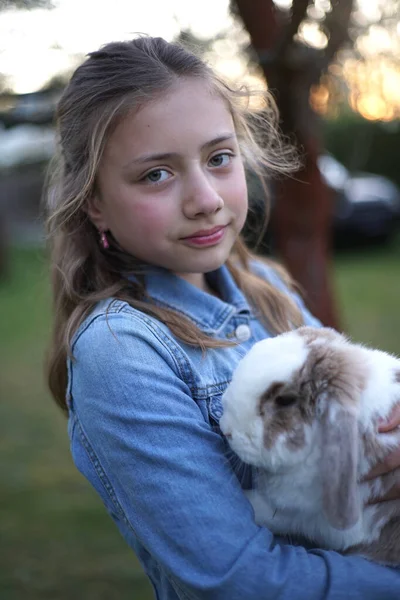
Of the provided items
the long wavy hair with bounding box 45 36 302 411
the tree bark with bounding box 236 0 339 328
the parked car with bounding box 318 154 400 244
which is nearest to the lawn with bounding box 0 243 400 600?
the long wavy hair with bounding box 45 36 302 411

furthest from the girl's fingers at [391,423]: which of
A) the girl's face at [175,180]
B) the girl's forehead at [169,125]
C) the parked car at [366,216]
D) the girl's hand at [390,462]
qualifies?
the parked car at [366,216]

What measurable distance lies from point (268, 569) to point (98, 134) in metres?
1.21

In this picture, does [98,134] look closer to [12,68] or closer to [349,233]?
[12,68]

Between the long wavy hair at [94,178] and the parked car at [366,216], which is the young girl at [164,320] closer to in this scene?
the long wavy hair at [94,178]

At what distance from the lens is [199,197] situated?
76.9 inches

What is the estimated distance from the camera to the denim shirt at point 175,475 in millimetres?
1621

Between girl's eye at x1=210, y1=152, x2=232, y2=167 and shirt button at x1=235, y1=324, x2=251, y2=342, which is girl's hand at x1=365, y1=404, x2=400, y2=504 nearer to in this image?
shirt button at x1=235, y1=324, x2=251, y2=342

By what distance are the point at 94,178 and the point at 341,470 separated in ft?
3.50

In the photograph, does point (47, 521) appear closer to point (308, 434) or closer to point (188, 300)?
point (188, 300)

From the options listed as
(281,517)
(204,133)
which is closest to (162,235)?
(204,133)

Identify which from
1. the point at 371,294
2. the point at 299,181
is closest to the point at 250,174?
the point at 299,181

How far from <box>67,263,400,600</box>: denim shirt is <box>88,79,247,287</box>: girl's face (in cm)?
24

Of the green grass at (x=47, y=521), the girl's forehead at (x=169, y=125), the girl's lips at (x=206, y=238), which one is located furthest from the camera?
the green grass at (x=47, y=521)

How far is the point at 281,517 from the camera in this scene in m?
1.86
